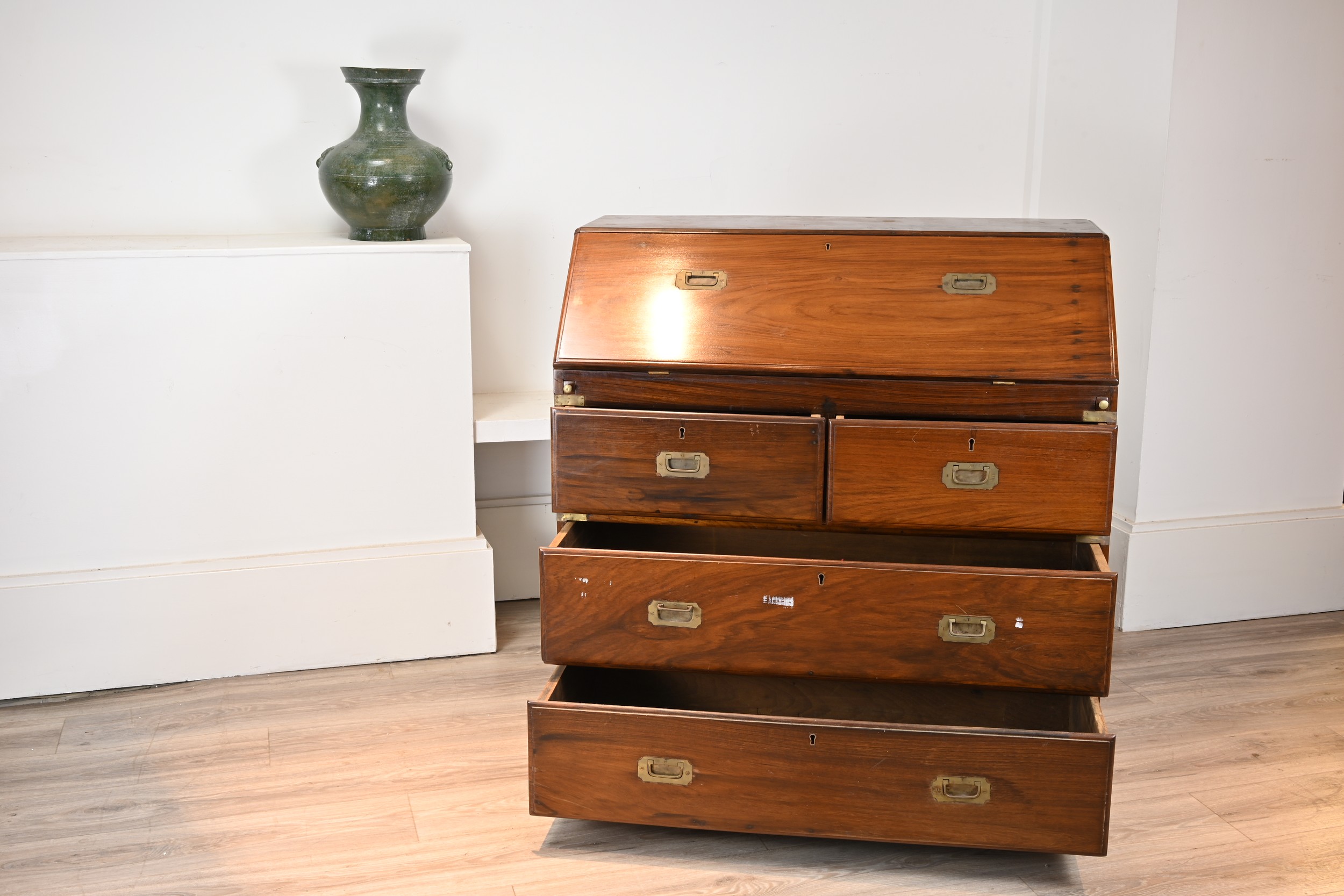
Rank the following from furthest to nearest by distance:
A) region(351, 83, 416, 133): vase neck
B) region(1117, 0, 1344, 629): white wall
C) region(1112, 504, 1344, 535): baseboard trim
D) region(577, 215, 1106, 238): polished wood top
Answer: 1. region(1112, 504, 1344, 535): baseboard trim
2. region(1117, 0, 1344, 629): white wall
3. region(351, 83, 416, 133): vase neck
4. region(577, 215, 1106, 238): polished wood top

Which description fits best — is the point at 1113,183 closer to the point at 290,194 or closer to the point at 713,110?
the point at 713,110

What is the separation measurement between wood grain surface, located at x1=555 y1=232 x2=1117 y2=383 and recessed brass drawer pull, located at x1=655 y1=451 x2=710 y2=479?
0.14 m

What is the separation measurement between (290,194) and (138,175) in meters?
0.31

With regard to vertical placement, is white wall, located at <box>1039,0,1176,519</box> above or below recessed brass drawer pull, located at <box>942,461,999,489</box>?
above

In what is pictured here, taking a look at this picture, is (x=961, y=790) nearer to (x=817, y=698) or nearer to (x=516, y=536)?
(x=817, y=698)

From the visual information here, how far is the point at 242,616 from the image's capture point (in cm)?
250

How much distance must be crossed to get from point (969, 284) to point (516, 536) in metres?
1.51

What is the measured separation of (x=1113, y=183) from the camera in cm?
282

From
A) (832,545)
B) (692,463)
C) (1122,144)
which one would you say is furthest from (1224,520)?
(692,463)

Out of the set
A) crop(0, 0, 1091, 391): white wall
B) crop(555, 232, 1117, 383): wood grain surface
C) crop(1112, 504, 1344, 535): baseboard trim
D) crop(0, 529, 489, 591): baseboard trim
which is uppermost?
crop(0, 0, 1091, 391): white wall

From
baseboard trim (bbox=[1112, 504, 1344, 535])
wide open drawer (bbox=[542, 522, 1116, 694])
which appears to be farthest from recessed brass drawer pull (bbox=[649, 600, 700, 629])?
baseboard trim (bbox=[1112, 504, 1344, 535])

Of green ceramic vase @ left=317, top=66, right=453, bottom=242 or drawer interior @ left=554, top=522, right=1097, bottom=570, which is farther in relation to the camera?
green ceramic vase @ left=317, top=66, right=453, bottom=242

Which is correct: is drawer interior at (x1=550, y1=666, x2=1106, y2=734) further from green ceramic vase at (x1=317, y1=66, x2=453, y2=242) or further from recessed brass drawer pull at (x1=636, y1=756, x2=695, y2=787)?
green ceramic vase at (x1=317, y1=66, x2=453, y2=242)

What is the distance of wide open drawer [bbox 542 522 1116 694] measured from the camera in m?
1.76
